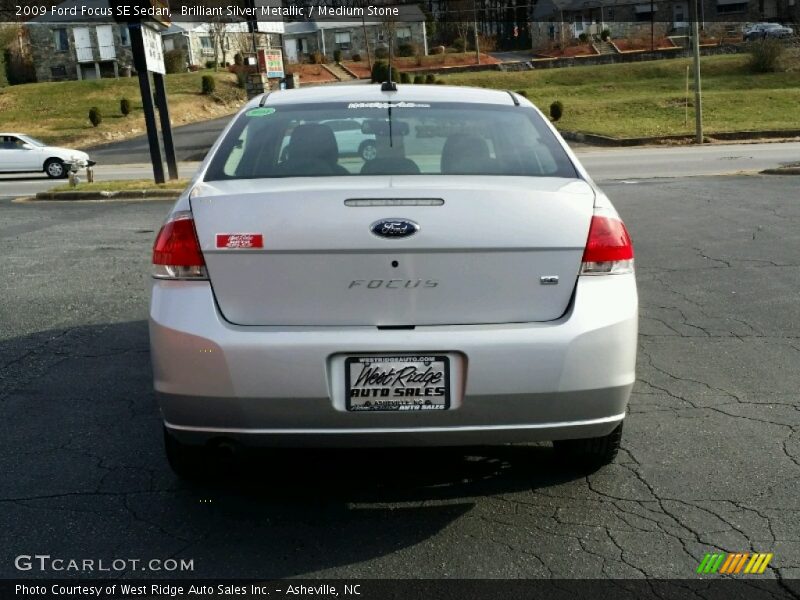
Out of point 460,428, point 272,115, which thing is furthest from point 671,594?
point 272,115

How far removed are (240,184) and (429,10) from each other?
311 ft

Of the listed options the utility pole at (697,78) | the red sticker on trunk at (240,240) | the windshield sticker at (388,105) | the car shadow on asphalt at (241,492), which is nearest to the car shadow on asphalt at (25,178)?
the utility pole at (697,78)

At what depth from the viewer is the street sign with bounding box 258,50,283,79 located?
40.1 metres

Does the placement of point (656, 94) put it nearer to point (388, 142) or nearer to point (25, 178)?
point (25, 178)

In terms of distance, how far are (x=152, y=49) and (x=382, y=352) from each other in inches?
709

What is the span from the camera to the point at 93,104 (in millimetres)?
51875

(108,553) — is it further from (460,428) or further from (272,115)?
(272,115)

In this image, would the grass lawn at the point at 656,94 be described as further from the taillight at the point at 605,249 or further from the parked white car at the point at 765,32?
the taillight at the point at 605,249

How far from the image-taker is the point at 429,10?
9375 cm

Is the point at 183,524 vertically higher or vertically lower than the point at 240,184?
lower

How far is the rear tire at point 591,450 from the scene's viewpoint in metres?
3.86

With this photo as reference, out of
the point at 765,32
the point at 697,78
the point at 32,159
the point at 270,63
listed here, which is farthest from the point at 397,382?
the point at 765,32

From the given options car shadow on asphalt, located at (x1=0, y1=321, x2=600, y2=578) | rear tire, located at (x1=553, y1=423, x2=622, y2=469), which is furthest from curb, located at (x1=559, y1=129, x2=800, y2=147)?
rear tire, located at (x1=553, y1=423, x2=622, y2=469)

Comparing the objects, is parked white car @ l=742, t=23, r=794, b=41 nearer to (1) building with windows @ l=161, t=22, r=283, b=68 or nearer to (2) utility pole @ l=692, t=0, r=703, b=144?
(1) building with windows @ l=161, t=22, r=283, b=68
